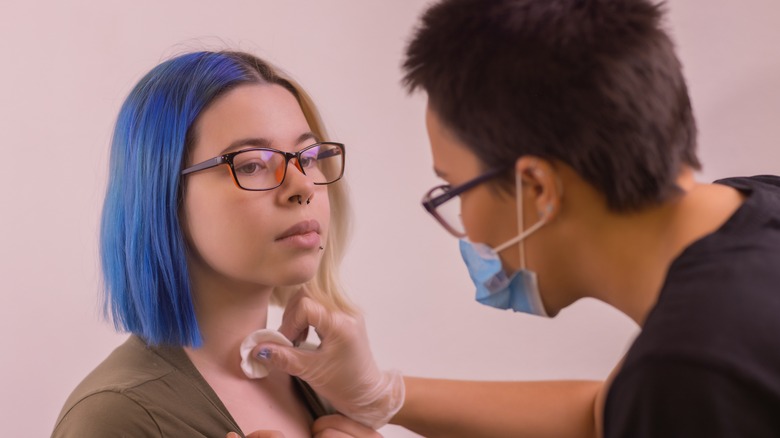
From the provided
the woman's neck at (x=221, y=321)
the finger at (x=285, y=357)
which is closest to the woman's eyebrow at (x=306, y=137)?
the woman's neck at (x=221, y=321)

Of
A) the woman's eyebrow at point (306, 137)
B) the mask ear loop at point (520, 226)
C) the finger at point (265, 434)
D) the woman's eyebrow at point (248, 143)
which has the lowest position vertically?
the finger at point (265, 434)

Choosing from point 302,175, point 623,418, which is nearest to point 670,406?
point 623,418

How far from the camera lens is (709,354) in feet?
3.46

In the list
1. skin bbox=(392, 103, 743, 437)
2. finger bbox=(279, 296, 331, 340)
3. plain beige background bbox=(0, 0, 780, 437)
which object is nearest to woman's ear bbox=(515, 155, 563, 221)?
skin bbox=(392, 103, 743, 437)

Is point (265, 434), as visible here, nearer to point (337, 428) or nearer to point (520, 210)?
point (337, 428)

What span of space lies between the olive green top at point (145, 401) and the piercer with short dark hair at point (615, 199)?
0.54 m

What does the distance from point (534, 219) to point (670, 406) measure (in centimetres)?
37

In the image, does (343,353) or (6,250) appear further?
(6,250)

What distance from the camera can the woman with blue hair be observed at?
5.10 feet

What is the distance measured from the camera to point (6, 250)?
2205 mm

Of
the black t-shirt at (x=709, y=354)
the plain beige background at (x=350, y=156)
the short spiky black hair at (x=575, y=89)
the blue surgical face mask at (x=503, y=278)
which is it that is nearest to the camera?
the black t-shirt at (x=709, y=354)

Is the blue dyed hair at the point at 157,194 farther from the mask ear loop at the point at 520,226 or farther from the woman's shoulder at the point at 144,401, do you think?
the mask ear loop at the point at 520,226

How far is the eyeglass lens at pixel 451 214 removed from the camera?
4.62 feet

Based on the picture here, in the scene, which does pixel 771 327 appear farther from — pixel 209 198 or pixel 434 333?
pixel 434 333
